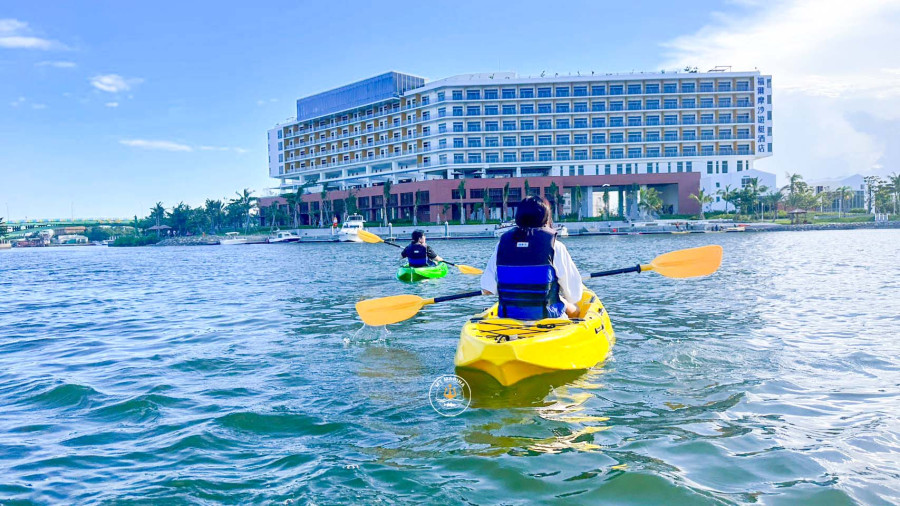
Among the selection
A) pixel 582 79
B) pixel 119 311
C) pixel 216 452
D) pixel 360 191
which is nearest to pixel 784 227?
pixel 582 79

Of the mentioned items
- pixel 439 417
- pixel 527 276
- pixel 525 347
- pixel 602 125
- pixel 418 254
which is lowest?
pixel 439 417

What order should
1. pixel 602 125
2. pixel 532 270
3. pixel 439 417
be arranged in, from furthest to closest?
pixel 602 125
pixel 532 270
pixel 439 417

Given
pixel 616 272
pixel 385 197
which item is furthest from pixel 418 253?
pixel 385 197

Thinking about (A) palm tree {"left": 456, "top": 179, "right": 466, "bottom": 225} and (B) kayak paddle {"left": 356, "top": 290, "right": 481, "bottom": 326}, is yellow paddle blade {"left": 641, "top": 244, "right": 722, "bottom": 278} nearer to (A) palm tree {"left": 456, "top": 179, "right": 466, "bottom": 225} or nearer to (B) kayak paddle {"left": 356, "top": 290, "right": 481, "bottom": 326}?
(B) kayak paddle {"left": 356, "top": 290, "right": 481, "bottom": 326}

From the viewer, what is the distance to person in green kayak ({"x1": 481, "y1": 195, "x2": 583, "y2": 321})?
6.93 meters

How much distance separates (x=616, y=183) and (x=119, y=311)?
7148 centimetres

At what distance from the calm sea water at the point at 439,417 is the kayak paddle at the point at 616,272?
61 centimetres

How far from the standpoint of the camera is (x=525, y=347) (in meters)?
6.44

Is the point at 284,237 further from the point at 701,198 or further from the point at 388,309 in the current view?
the point at 388,309

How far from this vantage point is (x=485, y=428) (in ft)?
18.8

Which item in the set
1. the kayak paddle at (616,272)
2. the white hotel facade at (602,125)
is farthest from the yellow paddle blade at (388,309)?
the white hotel facade at (602,125)

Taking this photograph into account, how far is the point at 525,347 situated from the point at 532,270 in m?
0.99

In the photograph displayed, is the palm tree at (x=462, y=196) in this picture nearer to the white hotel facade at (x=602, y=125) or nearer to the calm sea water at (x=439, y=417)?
the white hotel facade at (x=602, y=125)

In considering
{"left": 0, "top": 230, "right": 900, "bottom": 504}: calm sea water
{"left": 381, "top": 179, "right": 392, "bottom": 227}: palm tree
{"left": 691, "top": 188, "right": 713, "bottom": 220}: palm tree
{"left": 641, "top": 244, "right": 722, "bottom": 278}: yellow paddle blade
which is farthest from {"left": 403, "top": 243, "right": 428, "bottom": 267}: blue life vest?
{"left": 381, "top": 179, "right": 392, "bottom": 227}: palm tree
